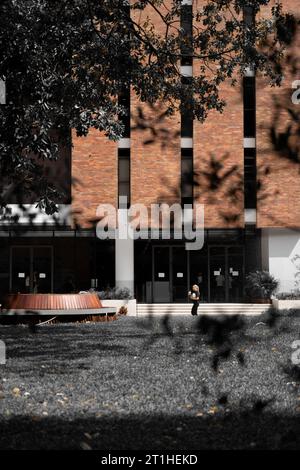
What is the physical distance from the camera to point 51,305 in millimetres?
21547

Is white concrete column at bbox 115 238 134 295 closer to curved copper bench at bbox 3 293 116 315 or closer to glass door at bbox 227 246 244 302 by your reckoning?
glass door at bbox 227 246 244 302

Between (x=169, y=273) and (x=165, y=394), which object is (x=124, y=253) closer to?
(x=169, y=273)

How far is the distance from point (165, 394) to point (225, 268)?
2873cm

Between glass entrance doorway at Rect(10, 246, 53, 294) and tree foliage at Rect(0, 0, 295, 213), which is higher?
tree foliage at Rect(0, 0, 295, 213)

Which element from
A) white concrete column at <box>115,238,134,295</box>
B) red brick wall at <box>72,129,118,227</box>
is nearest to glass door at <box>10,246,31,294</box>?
red brick wall at <box>72,129,118,227</box>

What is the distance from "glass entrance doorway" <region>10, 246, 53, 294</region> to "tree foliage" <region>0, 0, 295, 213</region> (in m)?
21.8

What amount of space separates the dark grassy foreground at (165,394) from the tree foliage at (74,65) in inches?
150

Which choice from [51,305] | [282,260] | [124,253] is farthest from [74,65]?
[282,260]

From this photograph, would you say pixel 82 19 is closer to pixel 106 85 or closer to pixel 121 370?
pixel 106 85

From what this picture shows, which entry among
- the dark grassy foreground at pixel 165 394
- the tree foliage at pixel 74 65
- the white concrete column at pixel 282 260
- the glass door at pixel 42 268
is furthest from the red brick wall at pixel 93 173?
the dark grassy foreground at pixel 165 394

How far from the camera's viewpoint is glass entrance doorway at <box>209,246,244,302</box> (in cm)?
3584
